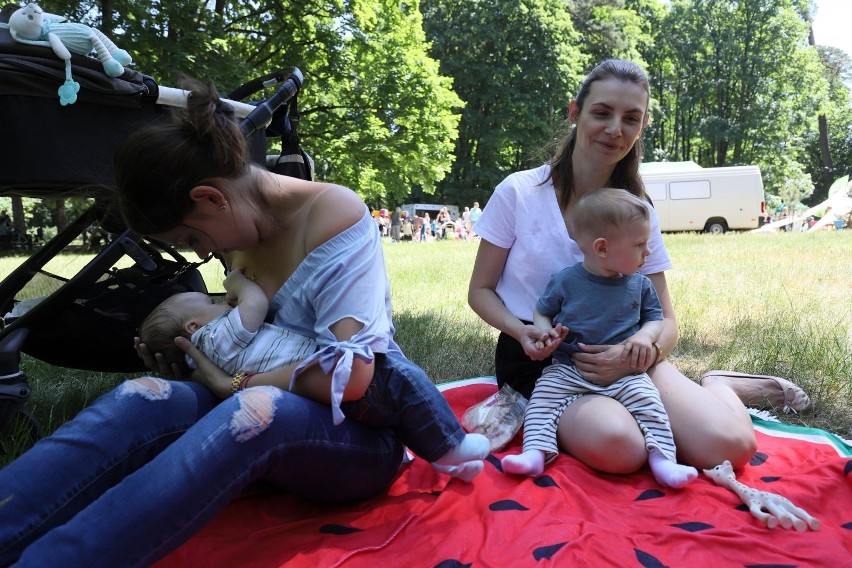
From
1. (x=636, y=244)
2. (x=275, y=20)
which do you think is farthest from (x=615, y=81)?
(x=275, y=20)

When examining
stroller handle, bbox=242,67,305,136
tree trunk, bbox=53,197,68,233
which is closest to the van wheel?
tree trunk, bbox=53,197,68,233

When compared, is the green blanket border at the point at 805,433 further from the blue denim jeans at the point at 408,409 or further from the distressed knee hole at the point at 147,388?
the distressed knee hole at the point at 147,388

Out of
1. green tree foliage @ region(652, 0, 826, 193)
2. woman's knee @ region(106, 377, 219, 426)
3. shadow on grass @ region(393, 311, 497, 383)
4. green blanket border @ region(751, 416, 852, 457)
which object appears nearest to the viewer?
woman's knee @ region(106, 377, 219, 426)

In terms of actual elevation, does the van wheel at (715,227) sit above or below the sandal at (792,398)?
below

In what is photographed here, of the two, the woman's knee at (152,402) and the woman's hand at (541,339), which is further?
the woman's hand at (541,339)

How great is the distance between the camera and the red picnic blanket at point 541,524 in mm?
1709

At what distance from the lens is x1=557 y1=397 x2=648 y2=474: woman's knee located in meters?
2.18

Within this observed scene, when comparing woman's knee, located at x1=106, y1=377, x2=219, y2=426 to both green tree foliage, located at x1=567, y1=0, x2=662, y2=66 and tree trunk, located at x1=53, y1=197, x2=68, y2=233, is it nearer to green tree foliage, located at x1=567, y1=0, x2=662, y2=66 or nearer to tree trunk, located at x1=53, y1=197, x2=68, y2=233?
tree trunk, located at x1=53, y1=197, x2=68, y2=233

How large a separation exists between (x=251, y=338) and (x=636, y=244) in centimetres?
142

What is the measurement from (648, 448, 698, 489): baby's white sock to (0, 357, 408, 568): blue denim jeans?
0.99 meters

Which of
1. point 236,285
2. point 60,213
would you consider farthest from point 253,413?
point 60,213

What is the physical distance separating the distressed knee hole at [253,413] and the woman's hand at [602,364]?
123cm

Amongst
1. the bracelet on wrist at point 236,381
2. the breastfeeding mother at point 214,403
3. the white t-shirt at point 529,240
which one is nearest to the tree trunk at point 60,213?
the breastfeeding mother at point 214,403

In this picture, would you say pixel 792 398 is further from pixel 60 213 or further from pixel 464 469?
pixel 60 213
